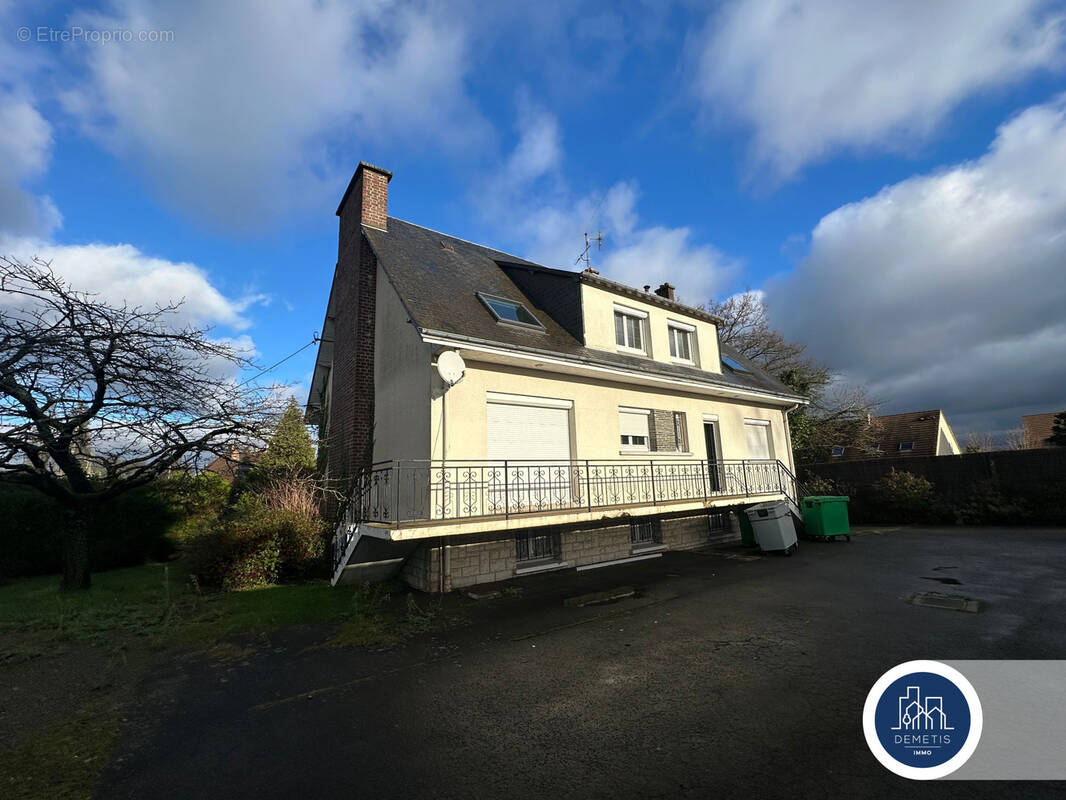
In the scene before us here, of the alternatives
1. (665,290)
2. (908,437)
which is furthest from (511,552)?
(908,437)

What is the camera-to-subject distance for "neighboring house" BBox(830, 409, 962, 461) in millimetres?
27422

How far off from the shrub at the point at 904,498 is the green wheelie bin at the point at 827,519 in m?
5.99

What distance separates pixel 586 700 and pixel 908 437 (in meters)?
33.6

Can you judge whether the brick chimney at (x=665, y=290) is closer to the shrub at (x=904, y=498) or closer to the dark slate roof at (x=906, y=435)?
the shrub at (x=904, y=498)

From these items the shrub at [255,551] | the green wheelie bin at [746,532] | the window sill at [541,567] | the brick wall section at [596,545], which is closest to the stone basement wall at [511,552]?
the brick wall section at [596,545]

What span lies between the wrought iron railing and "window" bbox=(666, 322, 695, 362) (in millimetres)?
3229

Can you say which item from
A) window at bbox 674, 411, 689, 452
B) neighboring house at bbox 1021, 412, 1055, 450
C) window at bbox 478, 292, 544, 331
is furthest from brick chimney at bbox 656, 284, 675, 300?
neighboring house at bbox 1021, 412, 1055, 450

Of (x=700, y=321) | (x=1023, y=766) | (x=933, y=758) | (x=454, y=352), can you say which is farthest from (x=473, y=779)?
(x=700, y=321)

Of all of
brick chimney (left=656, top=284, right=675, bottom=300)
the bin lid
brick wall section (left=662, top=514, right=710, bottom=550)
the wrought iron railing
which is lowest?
brick wall section (left=662, top=514, right=710, bottom=550)

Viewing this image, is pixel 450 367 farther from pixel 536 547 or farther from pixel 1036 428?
pixel 1036 428

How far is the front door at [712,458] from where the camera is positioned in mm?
12891

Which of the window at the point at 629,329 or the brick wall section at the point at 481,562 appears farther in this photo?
the window at the point at 629,329

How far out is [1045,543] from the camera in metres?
11.4

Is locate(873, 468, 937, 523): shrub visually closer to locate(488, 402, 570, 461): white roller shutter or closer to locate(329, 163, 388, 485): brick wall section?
locate(488, 402, 570, 461): white roller shutter
